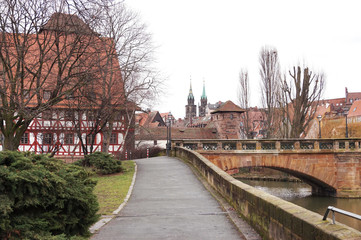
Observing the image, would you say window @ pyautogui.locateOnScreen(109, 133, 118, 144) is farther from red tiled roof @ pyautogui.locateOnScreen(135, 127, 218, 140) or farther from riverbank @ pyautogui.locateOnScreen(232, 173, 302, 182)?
red tiled roof @ pyautogui.locateOnScreen(135, 127, 218, 140)

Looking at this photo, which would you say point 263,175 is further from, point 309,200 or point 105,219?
point 105,219

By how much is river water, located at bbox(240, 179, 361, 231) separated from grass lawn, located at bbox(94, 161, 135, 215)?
11.9 m

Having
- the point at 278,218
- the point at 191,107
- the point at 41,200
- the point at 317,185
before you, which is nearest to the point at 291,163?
the point at 317,185

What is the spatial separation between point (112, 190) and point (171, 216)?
5.49 m

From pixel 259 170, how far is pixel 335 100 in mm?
94059

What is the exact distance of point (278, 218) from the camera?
5.32m

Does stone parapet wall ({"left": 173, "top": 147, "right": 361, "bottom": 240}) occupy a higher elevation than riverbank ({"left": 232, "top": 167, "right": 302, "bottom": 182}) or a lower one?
higher

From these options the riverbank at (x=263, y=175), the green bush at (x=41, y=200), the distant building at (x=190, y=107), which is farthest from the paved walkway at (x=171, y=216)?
the distant building at (x=190, y=107)

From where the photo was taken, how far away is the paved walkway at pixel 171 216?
693 cm

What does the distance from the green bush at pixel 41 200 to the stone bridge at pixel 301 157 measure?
20.0m

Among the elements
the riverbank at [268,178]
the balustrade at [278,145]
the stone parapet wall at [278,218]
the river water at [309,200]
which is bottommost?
the river water at [309,200]

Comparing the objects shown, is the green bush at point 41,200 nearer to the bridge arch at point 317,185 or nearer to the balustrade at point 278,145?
the balustrade at point 278,145

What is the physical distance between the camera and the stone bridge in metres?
25.8

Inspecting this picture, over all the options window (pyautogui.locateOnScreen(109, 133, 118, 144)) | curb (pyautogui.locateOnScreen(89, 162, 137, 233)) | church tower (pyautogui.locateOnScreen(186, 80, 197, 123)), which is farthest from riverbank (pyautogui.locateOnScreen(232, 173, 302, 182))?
church tower (pyautogui.locateOnScreen(186, 80, 197, 123))
